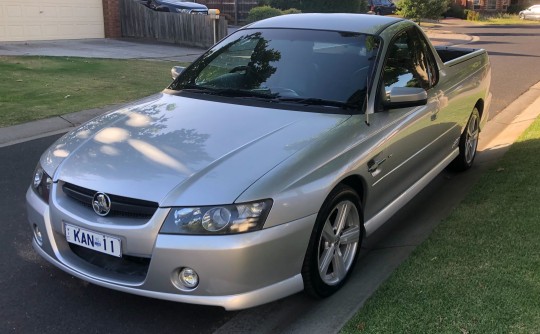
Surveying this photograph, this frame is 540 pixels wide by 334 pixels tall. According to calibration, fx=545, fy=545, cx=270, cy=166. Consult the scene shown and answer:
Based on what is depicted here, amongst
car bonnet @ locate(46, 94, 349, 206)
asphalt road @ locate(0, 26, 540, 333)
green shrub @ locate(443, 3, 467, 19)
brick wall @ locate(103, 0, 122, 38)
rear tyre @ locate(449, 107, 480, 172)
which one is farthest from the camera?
green shrub @ locate(443, 3, 467, 19)

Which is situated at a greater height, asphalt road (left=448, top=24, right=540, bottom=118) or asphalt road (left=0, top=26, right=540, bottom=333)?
asphalt road (left=448, top=24, right=540, bottom=118)

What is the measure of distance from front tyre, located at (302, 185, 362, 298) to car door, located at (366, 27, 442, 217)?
0.91ft

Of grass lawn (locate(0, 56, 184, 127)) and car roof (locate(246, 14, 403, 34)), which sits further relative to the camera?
grass lawn (locate(0, 56, 184, 127))

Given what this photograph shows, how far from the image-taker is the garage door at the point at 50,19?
16.8 metres

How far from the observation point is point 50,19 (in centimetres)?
1795

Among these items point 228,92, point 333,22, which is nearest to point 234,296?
point 228,92

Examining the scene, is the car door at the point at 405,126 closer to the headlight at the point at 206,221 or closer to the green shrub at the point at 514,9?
the headlight at the point at 206,221

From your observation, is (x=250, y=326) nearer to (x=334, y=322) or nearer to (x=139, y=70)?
(x=334, y=322)

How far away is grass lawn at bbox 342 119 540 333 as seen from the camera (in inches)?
117

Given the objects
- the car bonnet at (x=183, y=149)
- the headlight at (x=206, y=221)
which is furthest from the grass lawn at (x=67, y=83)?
the headlight at (x=206, y=221)

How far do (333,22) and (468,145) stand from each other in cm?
248

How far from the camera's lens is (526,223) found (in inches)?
166

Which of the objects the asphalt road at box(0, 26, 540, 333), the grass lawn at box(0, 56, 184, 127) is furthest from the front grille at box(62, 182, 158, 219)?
the grass lawn at box(0, 56, 184, 127)

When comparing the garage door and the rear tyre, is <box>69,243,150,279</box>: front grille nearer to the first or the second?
the rear tyre
